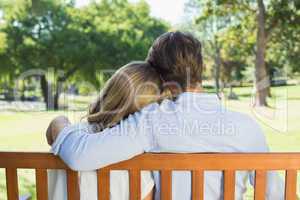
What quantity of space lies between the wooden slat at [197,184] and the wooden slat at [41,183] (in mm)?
536

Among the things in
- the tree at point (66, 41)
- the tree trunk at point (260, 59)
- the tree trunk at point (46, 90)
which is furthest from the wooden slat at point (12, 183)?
the tree trunk at point (46, 90)

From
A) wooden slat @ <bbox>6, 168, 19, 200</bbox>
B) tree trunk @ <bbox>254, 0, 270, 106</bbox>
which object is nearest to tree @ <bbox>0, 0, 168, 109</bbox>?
tree trunk @ <bbox>254, 0, 270, 106</bbox>

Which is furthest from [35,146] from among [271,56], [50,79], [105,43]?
[271,56]

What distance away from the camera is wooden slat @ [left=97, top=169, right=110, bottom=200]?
53.3 inches

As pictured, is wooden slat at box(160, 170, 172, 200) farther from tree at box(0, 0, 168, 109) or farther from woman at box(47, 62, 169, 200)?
tree at box(0, 0, 168, 109)

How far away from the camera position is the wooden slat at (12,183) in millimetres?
1408

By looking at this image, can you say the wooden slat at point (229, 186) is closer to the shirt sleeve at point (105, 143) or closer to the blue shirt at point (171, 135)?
the blue shirt at point (171, 135)

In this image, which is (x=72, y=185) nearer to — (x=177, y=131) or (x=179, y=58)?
(x=177, y=131)

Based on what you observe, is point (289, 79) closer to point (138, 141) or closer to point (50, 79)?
point (50, 79)

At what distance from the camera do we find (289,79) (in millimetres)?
26891

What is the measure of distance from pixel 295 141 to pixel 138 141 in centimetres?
686

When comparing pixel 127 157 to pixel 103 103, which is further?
pixel 103 103

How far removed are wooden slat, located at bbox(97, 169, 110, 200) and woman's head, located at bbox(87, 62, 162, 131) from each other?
0.17m

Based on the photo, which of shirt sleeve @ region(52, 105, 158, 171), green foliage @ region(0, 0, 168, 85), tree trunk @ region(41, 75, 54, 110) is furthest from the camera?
tree trunk @ region(41, 75, 54, 110)
